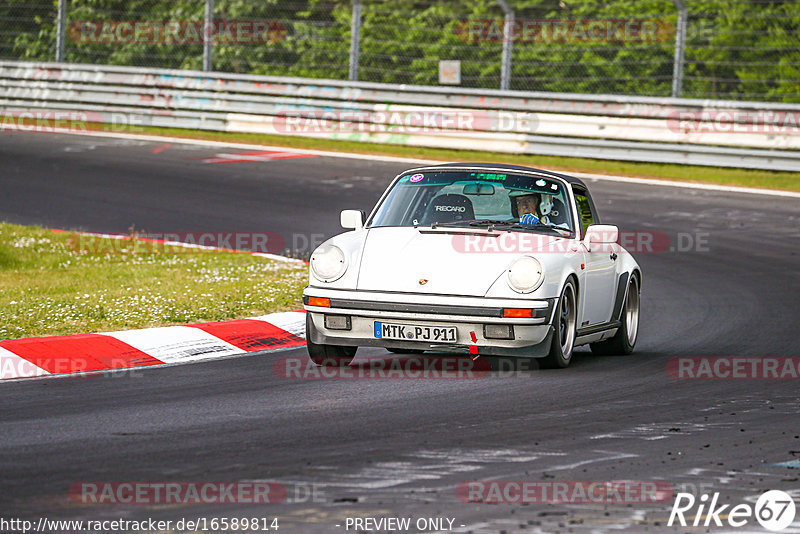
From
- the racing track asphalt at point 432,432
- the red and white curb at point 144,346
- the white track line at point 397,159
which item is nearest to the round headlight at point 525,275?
the racing track asphalt at point 432,432

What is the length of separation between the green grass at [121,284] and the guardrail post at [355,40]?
9.07 metres

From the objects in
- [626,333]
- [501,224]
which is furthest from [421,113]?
[501,224]

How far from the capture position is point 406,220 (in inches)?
357

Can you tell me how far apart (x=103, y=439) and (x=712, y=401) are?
3.44 meters

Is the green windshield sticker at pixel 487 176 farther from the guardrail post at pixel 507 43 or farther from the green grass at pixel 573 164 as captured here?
the guardrail post at pixel 507 43

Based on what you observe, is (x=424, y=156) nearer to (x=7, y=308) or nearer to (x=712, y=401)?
(x=7, y=308)

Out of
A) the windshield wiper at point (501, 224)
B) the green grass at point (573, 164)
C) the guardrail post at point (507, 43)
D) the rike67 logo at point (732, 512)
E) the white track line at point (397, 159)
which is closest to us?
the rike67 logo at point (732, 512)

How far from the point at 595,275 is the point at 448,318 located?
5.27 feet

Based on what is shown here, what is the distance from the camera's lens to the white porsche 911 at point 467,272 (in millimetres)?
8008

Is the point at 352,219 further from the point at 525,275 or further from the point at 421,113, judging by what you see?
the point at 421,113

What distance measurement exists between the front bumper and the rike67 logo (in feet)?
9.52

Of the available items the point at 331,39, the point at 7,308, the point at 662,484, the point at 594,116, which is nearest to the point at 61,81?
the point at 331,39

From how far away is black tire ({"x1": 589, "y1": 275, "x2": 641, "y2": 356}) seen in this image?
966 centimetres

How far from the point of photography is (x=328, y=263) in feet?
27.3
